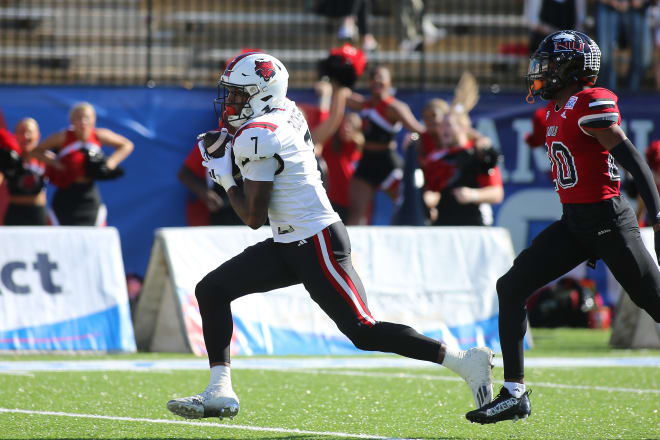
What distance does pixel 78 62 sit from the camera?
48.4 ft

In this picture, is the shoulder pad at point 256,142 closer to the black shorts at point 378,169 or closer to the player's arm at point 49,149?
the player's arm at point 49,149

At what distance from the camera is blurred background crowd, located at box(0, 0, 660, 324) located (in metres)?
10.5

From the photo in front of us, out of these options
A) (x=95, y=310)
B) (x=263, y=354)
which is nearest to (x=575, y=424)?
(x=263, y=354)

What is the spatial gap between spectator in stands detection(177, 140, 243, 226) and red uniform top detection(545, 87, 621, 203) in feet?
14.7

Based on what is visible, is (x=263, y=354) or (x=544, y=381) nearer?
(x=544, y=381)

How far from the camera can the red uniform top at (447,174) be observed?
10312 millimetres

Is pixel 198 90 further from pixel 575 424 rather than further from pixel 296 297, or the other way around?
pixel 575 424

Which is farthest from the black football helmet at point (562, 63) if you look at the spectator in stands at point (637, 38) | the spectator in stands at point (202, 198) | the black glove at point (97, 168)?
the spectator in stands at point (637, 38)

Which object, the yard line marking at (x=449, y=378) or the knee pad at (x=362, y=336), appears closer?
the knee pad at (x=362, y=336)

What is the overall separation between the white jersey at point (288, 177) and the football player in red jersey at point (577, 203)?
992 millimetres

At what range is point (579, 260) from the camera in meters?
5.51

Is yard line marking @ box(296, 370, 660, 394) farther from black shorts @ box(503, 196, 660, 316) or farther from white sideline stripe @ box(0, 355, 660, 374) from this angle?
black shorts @ box(503, 196, 660, 316)

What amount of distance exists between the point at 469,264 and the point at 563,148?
4.12 m

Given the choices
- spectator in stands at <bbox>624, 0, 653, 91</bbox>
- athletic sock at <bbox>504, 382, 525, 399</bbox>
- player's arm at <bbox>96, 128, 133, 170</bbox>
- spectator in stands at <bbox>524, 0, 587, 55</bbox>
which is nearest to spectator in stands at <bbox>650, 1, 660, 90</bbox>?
spectator in stands at <bbox>624, 0, 653, 91</bbox>
